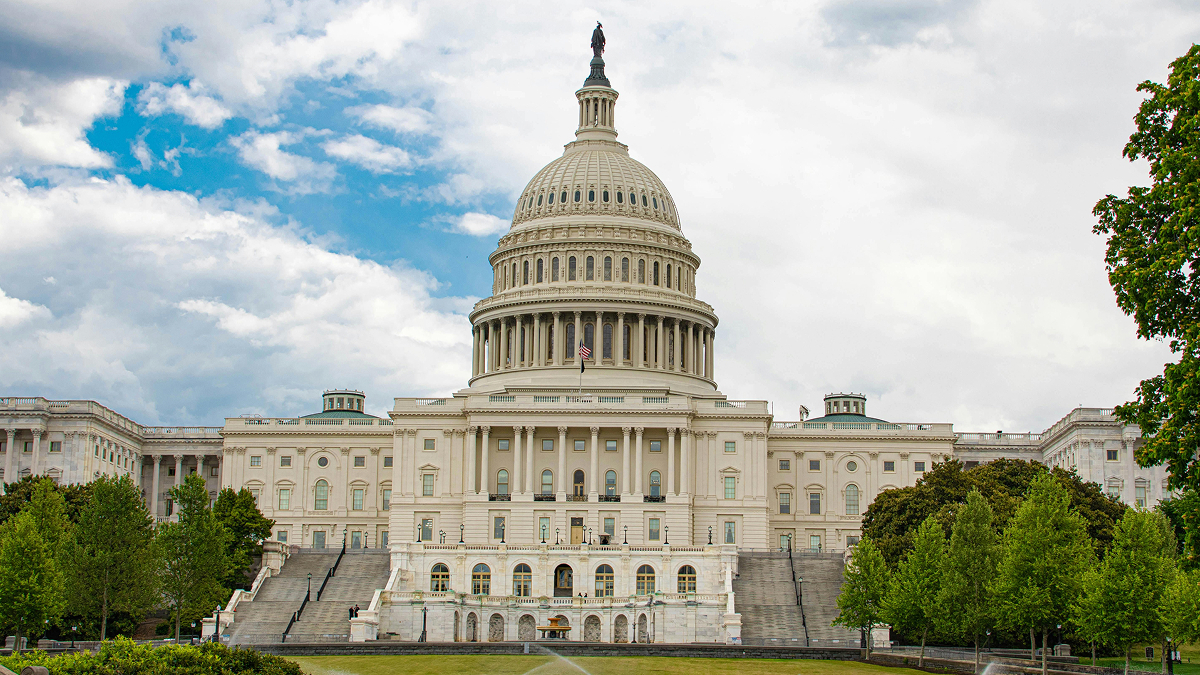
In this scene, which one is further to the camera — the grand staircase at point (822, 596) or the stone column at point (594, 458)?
the stone column at point (594, 458)

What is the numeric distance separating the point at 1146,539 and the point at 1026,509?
5.17 metres

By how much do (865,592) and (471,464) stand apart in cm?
4593

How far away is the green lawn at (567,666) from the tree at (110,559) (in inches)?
461

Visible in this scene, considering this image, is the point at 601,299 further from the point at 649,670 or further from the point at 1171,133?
the point at 1171,133

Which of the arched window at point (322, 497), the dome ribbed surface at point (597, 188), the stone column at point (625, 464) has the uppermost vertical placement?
the dome ribbed surface at point (597, 188)

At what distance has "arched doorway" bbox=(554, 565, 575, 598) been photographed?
100000 millimetres

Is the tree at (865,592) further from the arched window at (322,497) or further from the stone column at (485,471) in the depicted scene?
the arched window at (322,497)

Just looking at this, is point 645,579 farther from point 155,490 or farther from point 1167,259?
point 1167,259

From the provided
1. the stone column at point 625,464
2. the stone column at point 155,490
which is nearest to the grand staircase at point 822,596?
the stone column at point 625,464

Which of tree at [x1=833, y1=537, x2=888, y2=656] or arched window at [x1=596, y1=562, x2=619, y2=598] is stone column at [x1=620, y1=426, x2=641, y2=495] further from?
tree at [x1=833, y1=537, x2=888, y2=656]

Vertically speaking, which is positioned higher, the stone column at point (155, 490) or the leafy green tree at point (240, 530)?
the stone column at point (155, 490)

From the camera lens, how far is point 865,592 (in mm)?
78188

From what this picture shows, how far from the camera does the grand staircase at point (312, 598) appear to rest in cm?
8606

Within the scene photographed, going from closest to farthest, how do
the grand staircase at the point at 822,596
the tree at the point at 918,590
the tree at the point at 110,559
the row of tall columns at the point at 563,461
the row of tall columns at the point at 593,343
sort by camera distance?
the tree at the point at 918,590 → the tree at the point at 110,559 → the grand staircase at the point at 822,596 → the row of tall columns at the point at 563,461 → the row of tall columns at the point at 593,343
